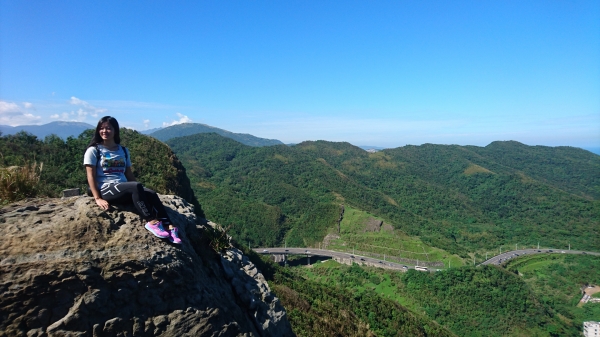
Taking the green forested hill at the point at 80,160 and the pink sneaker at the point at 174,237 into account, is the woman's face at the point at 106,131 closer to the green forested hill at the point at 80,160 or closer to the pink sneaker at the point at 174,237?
the pink sneaker at the point at 174,237

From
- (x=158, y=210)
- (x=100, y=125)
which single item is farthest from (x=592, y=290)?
(x=100, y=125)

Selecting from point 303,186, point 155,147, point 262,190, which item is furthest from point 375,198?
point 155,147

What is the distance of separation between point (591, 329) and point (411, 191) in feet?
236

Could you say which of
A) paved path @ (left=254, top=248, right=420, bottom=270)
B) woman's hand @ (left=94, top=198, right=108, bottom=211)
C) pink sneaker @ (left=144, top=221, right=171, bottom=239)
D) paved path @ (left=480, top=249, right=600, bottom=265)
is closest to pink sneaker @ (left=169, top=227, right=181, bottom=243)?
pink sneaker @ (left=144, top=221, right=171, bottom=239)

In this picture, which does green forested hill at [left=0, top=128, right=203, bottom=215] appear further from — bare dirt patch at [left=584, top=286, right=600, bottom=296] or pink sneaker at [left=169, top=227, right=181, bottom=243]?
bare dirt patch at [left=584, top=286, right=600, bottom=296]

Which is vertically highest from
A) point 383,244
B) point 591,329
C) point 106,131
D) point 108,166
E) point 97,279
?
point 106,131

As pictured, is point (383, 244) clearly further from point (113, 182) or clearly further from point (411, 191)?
point (113, 182)

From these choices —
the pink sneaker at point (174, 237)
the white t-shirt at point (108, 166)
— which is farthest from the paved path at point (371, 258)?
the white t-shirt at point (108, 166)

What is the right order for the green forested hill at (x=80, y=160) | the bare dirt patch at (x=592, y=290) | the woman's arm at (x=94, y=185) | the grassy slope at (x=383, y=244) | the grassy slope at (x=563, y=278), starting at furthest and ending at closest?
the grassy slope at (x=383, y=244) < the bare dirt patch at (x=592, y=290) < the grassy slope at (x=563, y=278) < the green forested hill at (x=80, y=160) < the woman's arm at (x=94, y=185)

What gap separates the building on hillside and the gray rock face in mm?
51278

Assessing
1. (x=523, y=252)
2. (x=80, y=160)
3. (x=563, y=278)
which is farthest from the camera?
(x=523, y=252)

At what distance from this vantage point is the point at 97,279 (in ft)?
13.0

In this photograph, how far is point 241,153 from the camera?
13062cm

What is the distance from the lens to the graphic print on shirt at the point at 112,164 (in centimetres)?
469
